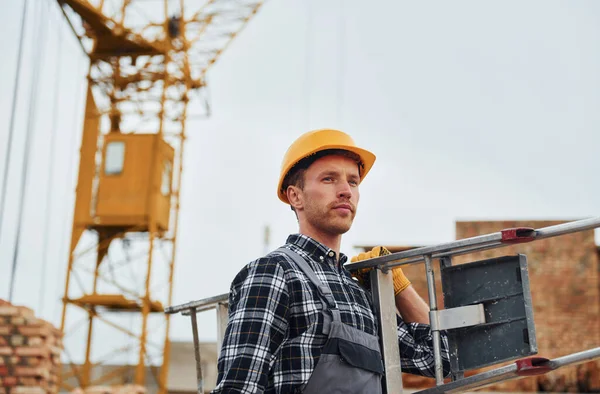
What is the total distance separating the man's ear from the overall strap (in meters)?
0.22

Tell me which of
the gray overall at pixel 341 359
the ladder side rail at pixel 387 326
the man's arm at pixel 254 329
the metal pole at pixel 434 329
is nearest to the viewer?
the man's arm at pixel 254 329

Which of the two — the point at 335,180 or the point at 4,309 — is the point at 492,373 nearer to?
the point at 335,180

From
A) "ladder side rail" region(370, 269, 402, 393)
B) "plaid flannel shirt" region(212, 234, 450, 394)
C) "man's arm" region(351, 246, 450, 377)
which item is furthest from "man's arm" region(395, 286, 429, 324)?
"plaid flannel shirt" region(212, 234, 450, 394)

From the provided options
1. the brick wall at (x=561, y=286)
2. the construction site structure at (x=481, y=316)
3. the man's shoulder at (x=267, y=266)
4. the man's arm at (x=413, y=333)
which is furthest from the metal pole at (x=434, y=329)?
the brick wall at (x=561, y=286)

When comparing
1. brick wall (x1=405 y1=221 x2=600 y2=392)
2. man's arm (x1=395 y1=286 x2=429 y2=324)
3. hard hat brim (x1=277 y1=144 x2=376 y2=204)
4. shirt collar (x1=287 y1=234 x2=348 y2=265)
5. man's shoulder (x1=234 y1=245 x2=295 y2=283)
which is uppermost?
brick wall (x1=405 y1=221 x2=600 y2=392)

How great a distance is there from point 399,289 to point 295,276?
576 millimetres

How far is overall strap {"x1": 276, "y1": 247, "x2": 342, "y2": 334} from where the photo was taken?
238 centimetres

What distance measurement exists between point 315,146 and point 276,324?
632mm

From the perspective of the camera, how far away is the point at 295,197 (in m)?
2.71

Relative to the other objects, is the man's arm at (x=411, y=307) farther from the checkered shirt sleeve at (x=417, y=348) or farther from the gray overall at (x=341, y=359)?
the gray overall at (x=341, y=359)

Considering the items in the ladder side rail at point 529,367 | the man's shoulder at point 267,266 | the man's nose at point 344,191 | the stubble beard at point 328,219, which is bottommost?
the ladder side rail at point 529,367

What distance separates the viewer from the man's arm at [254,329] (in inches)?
86.1

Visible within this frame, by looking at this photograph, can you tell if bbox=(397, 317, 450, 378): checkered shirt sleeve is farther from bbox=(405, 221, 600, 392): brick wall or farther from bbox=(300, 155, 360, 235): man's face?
bbox=(405, 221, 600, 392): brick wall

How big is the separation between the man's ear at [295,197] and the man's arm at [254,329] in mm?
336
